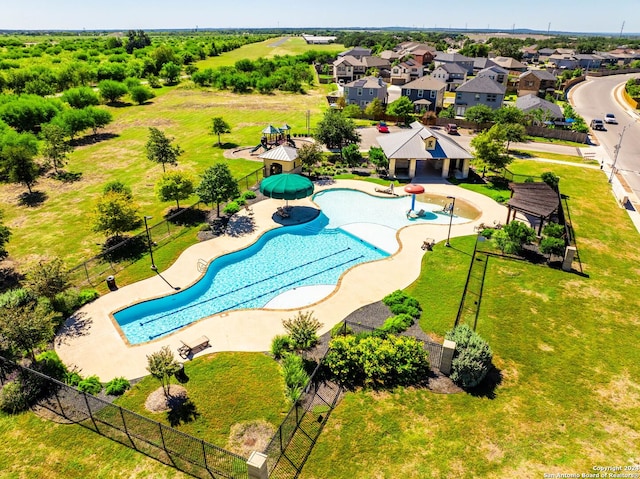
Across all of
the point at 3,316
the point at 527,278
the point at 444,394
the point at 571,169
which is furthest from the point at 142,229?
the point at 571,169

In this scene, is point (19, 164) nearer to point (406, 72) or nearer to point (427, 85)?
point (427, 85)

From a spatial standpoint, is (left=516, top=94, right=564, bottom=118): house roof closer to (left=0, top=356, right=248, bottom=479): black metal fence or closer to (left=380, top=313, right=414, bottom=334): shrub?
(left=380, top=313, right=414, bottom=334): shrub

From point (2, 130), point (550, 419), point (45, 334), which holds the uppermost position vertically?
point (2, 130)

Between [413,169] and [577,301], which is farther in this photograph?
[413,169]

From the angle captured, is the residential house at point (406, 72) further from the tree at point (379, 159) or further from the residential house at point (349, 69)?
the tree at point (379, 159)

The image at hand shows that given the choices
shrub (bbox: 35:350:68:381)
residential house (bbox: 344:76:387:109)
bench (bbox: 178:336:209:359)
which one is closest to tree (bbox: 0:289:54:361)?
shrub (bbox: 35:350:68:381)

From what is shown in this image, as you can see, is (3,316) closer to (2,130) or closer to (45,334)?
(45,334)
